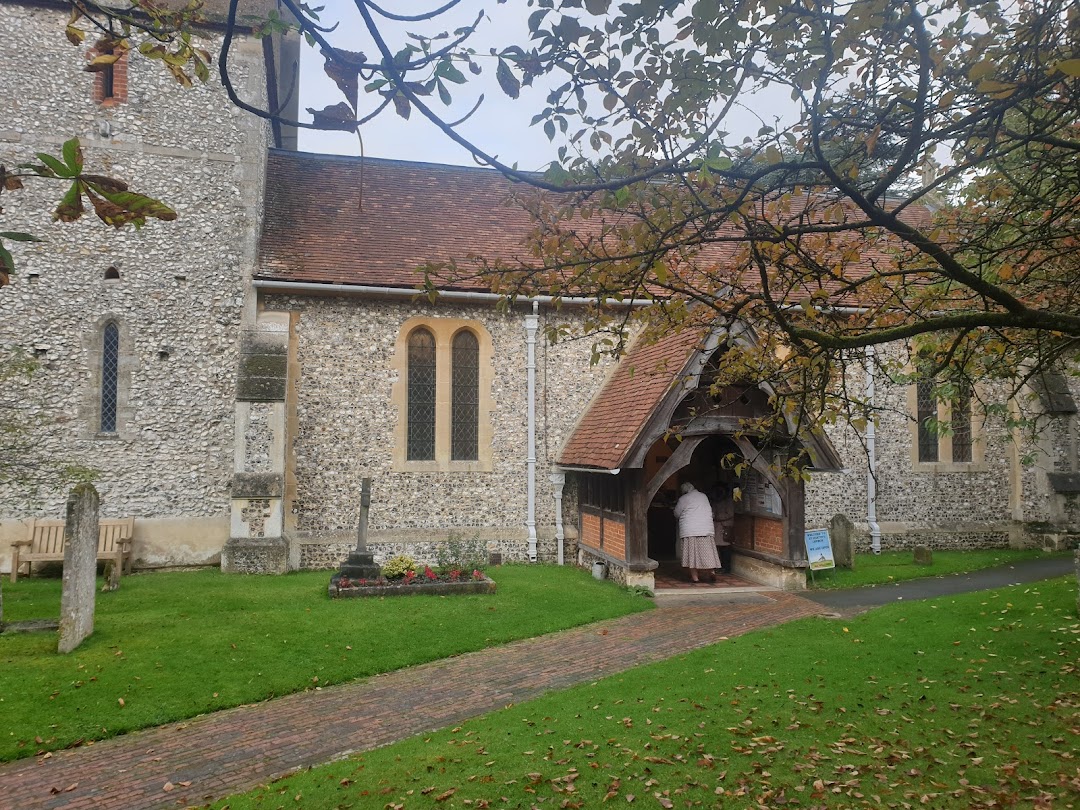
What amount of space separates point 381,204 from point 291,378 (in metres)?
5.41

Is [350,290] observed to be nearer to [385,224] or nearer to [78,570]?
[385,224]

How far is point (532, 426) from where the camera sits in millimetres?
15070

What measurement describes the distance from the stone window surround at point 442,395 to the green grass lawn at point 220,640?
293 centimetres

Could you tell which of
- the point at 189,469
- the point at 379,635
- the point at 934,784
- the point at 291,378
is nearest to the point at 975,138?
the point at 934,784

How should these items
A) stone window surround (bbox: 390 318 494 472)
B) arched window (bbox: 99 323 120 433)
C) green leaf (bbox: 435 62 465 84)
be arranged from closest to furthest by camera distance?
green leaf (bbox: 435 62 465 84) < arched window (bbox: 99 323 120 433) < stone window surround (bbox: 390 318 494 472)

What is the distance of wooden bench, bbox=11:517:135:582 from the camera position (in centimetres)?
1177

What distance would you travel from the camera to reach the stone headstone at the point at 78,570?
8047 mm

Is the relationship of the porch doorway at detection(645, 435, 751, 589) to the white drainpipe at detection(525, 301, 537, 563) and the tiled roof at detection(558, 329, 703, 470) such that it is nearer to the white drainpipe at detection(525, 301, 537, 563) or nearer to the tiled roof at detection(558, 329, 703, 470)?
the tiled roof at detection(558, 329, 703, 470)

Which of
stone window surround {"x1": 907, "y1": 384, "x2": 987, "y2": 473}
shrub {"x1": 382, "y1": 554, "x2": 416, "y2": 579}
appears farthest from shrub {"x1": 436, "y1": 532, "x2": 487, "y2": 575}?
stone window surround {"x1": 907, "y1": 384, "x2": 987, "y2": 473}

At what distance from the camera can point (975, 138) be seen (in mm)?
5148

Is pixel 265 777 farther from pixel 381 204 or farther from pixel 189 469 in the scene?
pixel 381 204

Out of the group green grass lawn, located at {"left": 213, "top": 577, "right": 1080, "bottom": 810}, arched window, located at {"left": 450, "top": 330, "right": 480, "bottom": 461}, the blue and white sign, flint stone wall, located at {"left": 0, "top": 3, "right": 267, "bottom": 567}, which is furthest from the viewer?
arched window, located at {"left": 450, "top": 330, "right": 480, "bottom": 461}

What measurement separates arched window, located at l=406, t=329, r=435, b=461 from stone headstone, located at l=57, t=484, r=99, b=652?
6.62m

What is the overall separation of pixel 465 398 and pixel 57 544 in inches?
309
